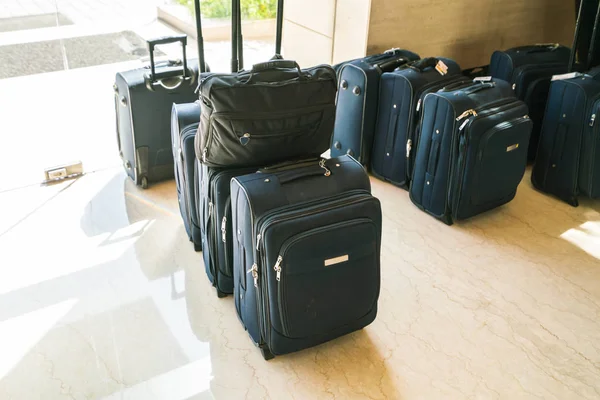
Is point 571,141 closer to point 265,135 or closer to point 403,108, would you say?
point 403,108

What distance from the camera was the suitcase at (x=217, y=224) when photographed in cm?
187

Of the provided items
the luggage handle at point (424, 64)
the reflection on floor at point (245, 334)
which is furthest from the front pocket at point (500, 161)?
the luggage handle at point (424, 64)

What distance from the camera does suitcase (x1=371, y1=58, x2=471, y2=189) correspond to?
2.62 meters

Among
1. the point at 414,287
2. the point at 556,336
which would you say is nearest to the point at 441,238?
the point at 414,287

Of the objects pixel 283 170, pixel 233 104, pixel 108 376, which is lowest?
pixel 108 376

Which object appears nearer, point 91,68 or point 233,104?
point 233,104

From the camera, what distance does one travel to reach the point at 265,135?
1.79m

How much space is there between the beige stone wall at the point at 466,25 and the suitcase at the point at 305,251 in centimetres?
132

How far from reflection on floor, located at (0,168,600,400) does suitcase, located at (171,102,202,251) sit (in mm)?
115

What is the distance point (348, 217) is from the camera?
66.8 inches

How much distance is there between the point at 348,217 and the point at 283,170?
0.25m

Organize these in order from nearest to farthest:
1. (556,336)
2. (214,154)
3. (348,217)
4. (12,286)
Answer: (348,217) → (214,154) → (556,336) → (12,286)

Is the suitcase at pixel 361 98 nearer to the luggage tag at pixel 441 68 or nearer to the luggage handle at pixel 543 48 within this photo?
the luggage tag at pixel 441 68

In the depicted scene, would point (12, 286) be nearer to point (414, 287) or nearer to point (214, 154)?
point (214, 154)
